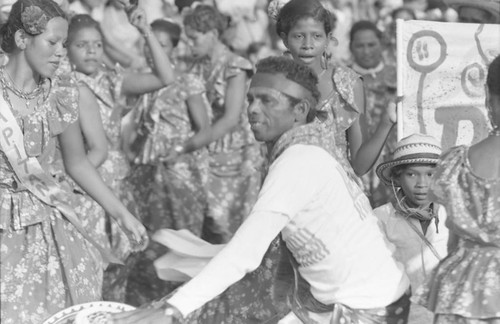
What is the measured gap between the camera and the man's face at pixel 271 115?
488cm

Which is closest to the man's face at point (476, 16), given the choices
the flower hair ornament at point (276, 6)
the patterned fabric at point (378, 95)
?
the patterned fabric at point (378, 95)

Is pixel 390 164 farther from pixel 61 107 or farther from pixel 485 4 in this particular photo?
pixel 485 4

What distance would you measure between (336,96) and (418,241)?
3.50 feet

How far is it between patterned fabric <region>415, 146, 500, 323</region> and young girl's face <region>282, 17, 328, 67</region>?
1.94 metres

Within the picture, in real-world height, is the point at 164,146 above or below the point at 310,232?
below

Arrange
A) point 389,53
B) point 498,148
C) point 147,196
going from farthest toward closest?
1. point 389,53
2. point 147,196
3. point 498,148

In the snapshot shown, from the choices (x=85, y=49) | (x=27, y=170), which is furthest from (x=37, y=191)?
(x=85, y=49)

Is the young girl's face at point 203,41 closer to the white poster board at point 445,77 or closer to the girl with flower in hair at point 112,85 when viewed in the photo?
the girl with flower in hair at point 112,85

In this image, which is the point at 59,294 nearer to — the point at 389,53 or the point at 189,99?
the point at 189,99

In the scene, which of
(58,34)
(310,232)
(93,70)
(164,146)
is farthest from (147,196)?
(310,232)

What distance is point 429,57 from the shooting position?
23.3ft

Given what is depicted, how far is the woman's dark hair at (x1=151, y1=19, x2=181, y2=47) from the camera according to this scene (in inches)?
396

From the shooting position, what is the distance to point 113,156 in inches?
335

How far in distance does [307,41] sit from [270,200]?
6.87 ft
